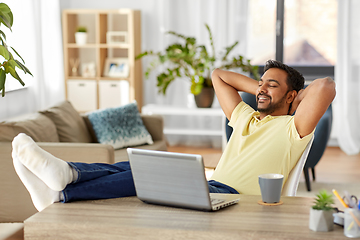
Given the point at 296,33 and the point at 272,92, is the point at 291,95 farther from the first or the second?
the point at 296,33

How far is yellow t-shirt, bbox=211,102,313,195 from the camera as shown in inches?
72.4

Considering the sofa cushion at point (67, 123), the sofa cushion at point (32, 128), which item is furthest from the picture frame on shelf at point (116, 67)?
the sofa cushion at point (32, 128)

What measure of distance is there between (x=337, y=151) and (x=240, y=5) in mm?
1943

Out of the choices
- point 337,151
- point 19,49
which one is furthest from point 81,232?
point 337,151

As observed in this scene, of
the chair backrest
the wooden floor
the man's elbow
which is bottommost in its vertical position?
the wooden floor

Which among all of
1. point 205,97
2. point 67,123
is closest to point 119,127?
point 67,123

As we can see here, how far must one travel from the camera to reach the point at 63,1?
5.48 m

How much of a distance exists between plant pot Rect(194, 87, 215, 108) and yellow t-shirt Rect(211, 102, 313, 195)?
2.64 metres

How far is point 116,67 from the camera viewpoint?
5.27m

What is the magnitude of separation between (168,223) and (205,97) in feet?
11.7

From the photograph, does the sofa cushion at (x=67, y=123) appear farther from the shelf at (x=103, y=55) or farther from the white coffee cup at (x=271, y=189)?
the white coffee cup at (x=271, y=189)

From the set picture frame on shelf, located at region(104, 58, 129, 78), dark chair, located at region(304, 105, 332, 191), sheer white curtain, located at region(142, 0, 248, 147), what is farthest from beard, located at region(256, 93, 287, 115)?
picture frame on shelf, located at region(104, 58, 129, 78)

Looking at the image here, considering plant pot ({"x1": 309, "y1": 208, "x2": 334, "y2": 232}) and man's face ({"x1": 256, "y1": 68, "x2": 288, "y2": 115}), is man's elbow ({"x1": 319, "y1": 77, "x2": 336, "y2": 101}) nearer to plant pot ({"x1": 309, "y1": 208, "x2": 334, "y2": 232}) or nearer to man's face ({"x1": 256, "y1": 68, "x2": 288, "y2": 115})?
man's face ({"x1": 256, "y1": 68, "x2": 288, "y2": 115})

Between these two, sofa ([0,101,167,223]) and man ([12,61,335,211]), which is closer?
man ([12,61,335,211])
